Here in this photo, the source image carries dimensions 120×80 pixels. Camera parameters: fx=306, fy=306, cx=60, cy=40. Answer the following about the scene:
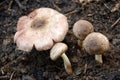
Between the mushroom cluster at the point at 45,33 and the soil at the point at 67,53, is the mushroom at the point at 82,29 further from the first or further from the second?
the soil at the point at 67,53

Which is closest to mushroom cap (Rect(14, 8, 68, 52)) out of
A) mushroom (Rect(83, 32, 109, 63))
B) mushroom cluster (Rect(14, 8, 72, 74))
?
mushroom cluster (Rect(14, 8, 72, 74))

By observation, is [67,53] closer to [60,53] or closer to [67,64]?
[67,64]

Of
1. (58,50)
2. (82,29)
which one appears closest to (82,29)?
(82,29)

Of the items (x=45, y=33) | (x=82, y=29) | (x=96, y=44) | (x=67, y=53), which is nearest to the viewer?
(x=96, y=44)

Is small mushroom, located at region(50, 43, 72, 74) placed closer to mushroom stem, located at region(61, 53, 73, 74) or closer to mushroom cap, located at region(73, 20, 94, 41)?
mushroom stem, located at region(61, 53, 73, 74)

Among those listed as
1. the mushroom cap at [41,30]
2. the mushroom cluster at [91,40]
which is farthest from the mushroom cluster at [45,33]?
the mushroom cluster at [91,40]

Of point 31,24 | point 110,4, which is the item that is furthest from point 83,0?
point 31,24

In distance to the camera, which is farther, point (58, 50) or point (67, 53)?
point (67, 53)
